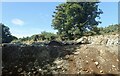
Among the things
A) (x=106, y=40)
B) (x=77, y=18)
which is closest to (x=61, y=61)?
(x=106, y=40)

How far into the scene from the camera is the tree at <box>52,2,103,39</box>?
2706cm

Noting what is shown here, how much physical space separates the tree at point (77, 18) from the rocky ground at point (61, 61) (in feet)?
45.0

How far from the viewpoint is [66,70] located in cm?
1072

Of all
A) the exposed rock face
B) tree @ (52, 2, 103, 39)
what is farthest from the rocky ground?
tree @ (52, 2, 103, 39)

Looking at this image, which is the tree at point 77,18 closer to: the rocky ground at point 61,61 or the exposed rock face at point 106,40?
the exposed rock face at point 106,40

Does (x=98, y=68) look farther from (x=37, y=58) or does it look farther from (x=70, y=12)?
(x=70, y=12)

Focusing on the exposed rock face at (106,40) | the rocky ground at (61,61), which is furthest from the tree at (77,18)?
the rocky ground at (61,61)

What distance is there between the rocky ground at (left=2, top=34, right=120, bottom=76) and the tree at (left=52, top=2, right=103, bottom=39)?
13717 mm

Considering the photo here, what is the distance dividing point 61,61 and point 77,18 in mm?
16280

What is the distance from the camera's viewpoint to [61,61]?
11.5m

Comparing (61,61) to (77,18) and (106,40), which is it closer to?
(106,40)

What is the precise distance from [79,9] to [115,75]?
17488 mm

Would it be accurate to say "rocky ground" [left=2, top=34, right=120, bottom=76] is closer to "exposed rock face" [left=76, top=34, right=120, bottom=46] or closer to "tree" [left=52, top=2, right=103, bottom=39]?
"exposed rock face" [left=76, top=34, right=120, bottom=46]

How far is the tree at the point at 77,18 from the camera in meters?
27.1
